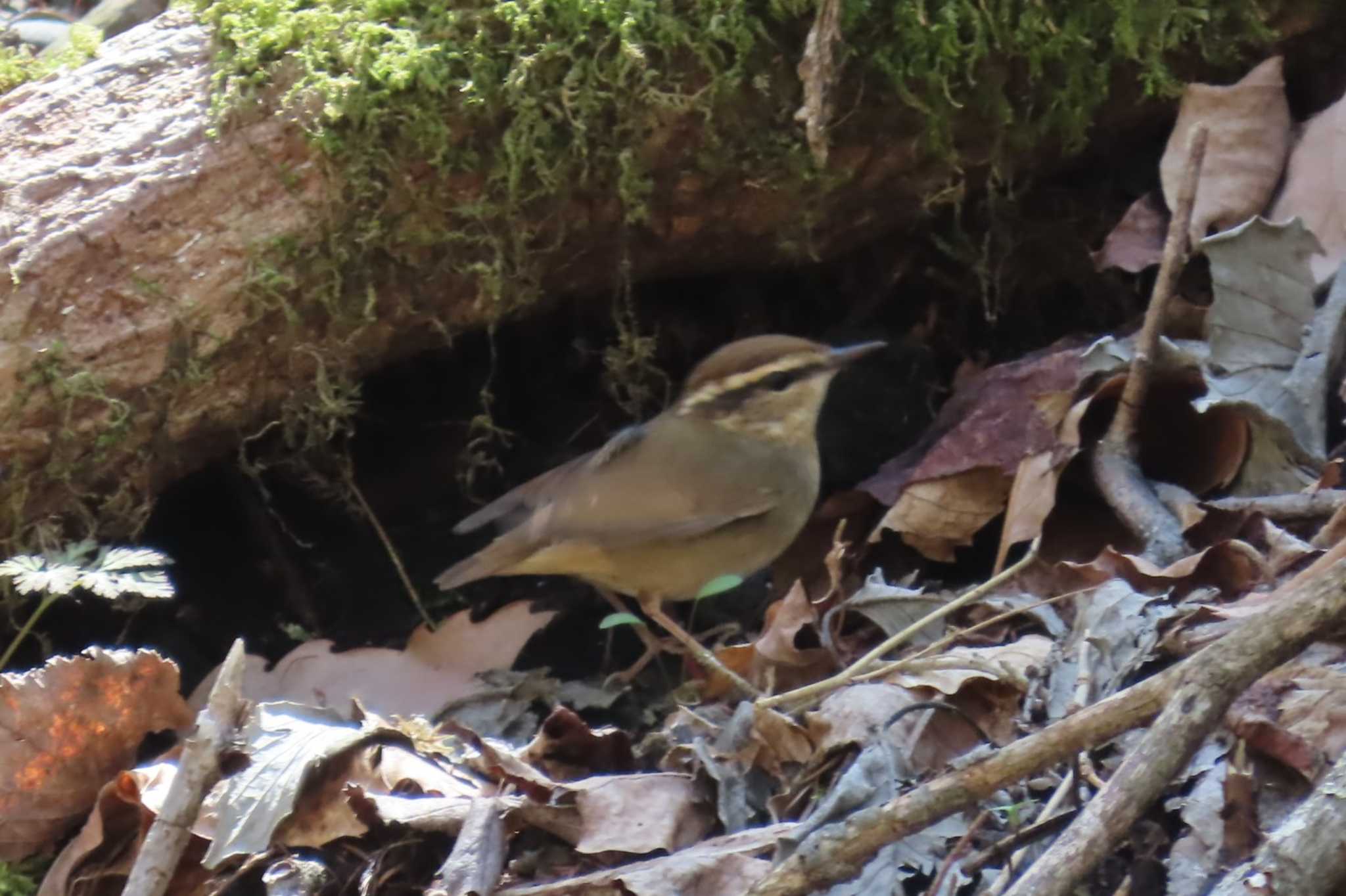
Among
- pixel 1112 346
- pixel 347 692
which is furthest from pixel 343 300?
pixel 1112 346

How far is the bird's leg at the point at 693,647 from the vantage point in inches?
114

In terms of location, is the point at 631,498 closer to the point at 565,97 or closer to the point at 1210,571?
the point at 565,97

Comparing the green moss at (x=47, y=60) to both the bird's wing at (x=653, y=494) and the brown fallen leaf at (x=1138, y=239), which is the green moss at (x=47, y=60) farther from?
the brown fallen leaf at (x=1138, y=239)

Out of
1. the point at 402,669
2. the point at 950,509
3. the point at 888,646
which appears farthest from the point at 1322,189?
the point at 402,669

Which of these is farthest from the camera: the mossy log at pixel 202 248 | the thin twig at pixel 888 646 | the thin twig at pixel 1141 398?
the mossy log at pixel 202 248

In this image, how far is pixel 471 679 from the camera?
3.25 meters

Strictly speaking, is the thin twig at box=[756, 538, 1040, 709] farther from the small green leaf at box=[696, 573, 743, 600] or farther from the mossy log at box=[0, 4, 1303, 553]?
the mossy log at box=[0, 4, 1303, 553]

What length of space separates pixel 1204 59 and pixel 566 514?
6.47 feet

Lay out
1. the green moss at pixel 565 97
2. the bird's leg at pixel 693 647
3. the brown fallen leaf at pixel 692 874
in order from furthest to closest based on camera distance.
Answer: the green moss at pixel 565 97
the bird's leg at pixel 693 647
the brown fallen leaf at pixel 692 874

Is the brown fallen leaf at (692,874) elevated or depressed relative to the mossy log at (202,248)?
depressed

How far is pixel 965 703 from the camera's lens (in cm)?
259

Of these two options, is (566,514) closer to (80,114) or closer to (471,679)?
(471,679)

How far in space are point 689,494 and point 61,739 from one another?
1552 millimetres

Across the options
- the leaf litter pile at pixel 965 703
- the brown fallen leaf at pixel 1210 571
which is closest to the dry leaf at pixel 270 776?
the leaf litter pile at pixel 965 703
